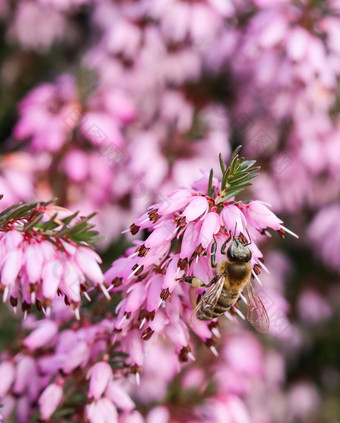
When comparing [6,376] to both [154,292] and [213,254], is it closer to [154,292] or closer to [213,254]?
[154,292]

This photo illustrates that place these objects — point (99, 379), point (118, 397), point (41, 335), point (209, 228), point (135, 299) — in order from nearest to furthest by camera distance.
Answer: point (209, 228) < point (135, 299) < point (99, 379) < point (118, 397) < point (41, 335)

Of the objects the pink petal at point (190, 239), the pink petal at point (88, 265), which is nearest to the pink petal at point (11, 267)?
the pink petal at point (88, 265)

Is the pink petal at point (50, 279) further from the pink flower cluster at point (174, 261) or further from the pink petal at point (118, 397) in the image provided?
the pink petal at point (118, 397)

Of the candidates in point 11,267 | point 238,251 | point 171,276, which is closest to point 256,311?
point 238,251

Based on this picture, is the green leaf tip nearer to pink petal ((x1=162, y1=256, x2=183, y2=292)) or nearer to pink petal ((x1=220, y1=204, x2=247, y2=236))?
pink petal ((x1=220, y1=204, x2=247, y2=236))

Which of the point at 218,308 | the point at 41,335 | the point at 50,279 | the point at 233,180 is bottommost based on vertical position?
the point at 218,308

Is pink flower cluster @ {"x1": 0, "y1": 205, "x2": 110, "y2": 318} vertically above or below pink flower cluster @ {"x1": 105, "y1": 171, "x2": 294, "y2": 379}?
above

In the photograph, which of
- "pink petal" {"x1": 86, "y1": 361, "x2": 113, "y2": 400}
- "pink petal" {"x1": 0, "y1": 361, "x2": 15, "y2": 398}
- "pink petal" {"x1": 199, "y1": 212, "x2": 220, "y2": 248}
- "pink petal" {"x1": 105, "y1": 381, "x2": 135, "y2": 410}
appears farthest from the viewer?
"pink petal" {"x1": 0, "y1": 361, "x2": 15, "y2": 398}

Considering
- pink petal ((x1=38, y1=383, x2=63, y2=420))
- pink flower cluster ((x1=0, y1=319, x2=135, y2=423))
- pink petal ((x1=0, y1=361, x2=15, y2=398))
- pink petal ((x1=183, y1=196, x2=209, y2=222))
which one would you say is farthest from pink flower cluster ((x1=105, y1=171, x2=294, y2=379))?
pink petal ((x1=0, y1=361, x2=15, y2=398))
